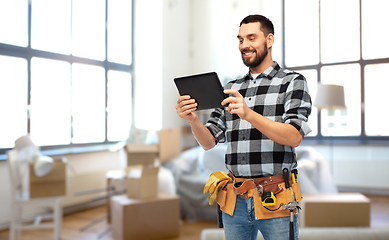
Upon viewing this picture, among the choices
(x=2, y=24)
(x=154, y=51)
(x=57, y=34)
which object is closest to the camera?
(x=2, y=24)

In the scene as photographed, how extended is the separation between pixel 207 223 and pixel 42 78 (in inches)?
99.8

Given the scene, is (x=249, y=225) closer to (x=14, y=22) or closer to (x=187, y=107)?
(x=187, y=107)

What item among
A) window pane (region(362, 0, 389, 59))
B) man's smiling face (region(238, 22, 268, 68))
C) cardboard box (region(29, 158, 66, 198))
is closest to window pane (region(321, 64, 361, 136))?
window pane (region(362, 0, 389, 59))

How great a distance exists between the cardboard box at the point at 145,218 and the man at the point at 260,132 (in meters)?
1.72

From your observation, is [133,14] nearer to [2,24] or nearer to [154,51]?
[154,51]

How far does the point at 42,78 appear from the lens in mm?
3775

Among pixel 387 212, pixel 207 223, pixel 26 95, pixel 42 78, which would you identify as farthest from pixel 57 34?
pixel 387 212

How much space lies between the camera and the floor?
2.87 m

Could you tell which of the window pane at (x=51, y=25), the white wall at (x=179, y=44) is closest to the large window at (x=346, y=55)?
the white wall at (x=179, y=44)

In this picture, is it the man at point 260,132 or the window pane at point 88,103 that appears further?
the window pane at point 88,103

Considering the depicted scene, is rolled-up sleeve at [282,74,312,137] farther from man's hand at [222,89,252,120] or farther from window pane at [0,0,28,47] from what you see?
window pane at [0,0,28,47]

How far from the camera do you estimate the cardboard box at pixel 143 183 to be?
9.05 ft

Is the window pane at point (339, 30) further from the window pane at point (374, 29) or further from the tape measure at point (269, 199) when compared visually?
the tape measure at point (269, 199)

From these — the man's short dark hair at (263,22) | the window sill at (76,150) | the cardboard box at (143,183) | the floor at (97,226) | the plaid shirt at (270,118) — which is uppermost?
the man's short dark hair at (263,22)
